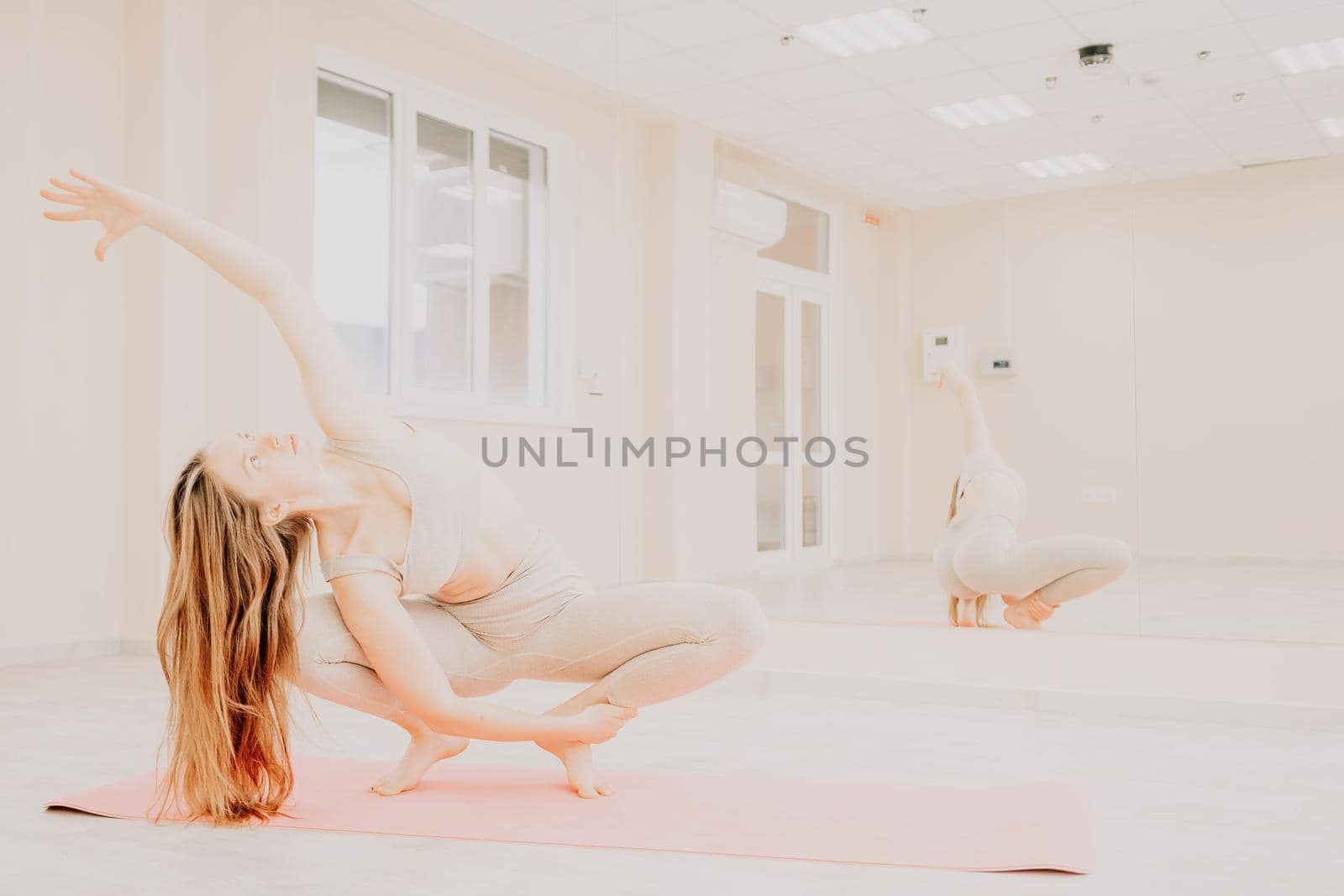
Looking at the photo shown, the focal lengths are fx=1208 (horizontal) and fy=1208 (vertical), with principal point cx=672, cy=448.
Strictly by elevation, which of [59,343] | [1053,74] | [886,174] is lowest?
[59,343]

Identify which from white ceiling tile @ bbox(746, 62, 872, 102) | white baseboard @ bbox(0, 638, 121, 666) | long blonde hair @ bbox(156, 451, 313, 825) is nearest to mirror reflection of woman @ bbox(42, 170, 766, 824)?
long blonde hair @ bbox(156, 451, 313, 825)

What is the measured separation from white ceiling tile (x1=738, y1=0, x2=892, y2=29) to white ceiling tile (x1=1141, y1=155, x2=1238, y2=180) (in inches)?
46.2

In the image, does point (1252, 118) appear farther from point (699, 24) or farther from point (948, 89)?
point (699, 24)

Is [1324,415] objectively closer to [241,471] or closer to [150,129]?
[241,471]

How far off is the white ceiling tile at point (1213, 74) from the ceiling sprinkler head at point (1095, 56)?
18 centimetres

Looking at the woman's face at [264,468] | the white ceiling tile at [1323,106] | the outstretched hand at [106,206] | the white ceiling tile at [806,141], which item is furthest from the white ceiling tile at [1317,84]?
the outstretched hand at [106,206]

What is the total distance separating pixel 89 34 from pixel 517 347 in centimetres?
218

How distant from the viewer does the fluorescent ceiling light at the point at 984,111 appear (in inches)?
169

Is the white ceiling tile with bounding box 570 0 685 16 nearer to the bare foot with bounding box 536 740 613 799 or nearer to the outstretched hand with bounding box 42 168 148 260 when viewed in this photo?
the outstretched hand with bounding box 42 168 148 260

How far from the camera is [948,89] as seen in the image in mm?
4453

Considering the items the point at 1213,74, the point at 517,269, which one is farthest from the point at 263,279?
the point at 517,269

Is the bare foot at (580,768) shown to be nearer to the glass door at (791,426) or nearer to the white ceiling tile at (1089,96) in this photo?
the glass door at (791,426)

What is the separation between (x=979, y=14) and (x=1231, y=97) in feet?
3.02

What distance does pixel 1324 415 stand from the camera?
148 inches
